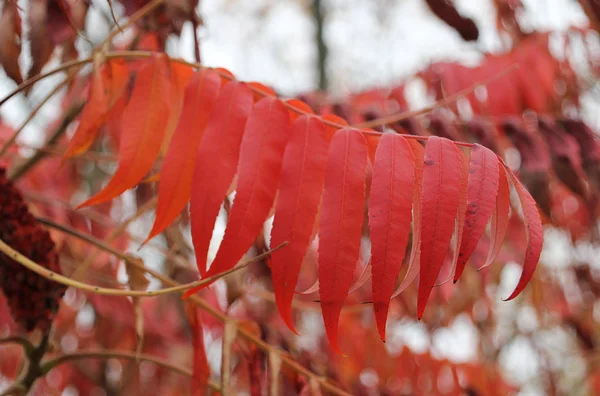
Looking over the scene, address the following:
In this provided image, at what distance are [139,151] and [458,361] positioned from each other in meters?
1.59

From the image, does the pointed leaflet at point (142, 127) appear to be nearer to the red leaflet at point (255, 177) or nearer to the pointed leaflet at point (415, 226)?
the red leaflet at point (255, 177)

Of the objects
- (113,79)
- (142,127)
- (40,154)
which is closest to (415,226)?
(142,127)

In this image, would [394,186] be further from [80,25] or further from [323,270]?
[80,25]

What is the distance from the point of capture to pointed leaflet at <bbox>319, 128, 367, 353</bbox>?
31.9 inches

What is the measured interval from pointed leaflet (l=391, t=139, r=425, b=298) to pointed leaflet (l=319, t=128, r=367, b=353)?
2.9 inches

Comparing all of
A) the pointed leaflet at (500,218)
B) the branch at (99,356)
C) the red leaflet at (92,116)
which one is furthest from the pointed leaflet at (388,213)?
the branch at (99,356)

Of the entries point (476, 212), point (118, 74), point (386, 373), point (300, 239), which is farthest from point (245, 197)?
point (386, 373)

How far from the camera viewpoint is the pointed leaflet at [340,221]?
81 cm

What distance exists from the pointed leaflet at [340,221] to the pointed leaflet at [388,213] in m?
0.04

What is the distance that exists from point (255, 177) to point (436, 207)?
0.27 metres

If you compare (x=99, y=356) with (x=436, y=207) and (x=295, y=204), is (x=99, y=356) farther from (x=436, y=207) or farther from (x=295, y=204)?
(x=436, y=207)

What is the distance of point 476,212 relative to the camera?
2.60ft

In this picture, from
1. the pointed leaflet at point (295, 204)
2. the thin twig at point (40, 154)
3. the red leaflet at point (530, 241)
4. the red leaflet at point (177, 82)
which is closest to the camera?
the red leaflet at point (530, 241)

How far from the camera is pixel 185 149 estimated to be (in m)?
0.97
